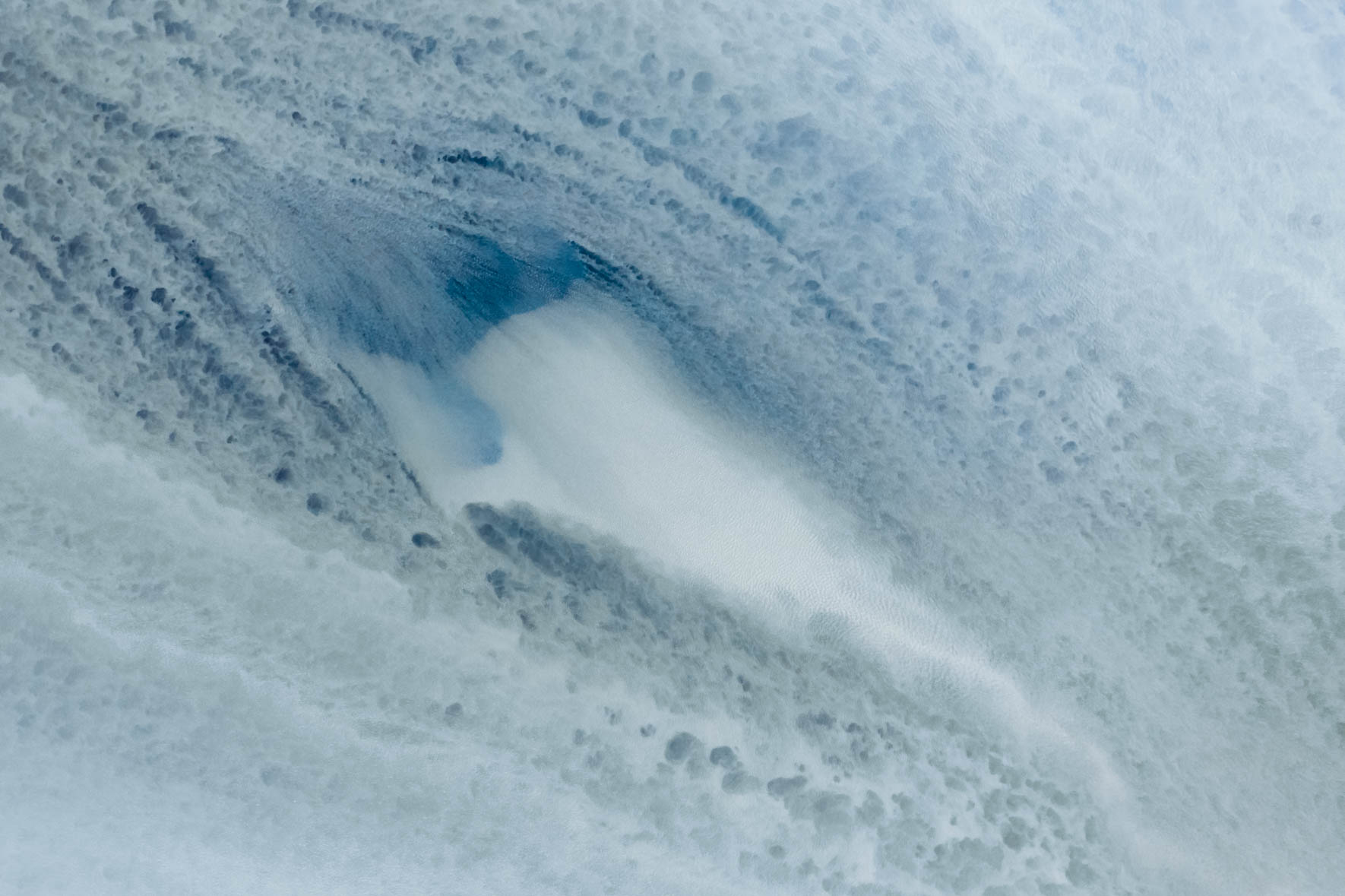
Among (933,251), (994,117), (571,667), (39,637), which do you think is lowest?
(39,637)

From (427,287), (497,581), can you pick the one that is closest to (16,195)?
(427,287)

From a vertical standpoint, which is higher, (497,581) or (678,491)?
(678,491)

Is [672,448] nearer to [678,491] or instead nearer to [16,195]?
[678,491]

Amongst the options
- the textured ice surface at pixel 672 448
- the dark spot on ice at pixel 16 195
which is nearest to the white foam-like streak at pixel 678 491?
the textured ice surface at pixel 672 448

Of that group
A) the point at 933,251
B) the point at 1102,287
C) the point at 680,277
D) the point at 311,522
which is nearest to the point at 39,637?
the point at 311,522

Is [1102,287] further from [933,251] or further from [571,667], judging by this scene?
[571,667]

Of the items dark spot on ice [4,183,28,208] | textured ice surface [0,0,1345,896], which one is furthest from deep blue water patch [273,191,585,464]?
dark spot on ice [4,183,28,208]

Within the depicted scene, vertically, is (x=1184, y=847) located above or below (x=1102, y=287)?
below

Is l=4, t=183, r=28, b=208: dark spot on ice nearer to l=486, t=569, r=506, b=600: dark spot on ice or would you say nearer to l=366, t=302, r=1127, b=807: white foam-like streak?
l=366, t=302, r=1127, b=807: white foam-like streak

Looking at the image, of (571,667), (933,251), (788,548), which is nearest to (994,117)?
(933,251)
